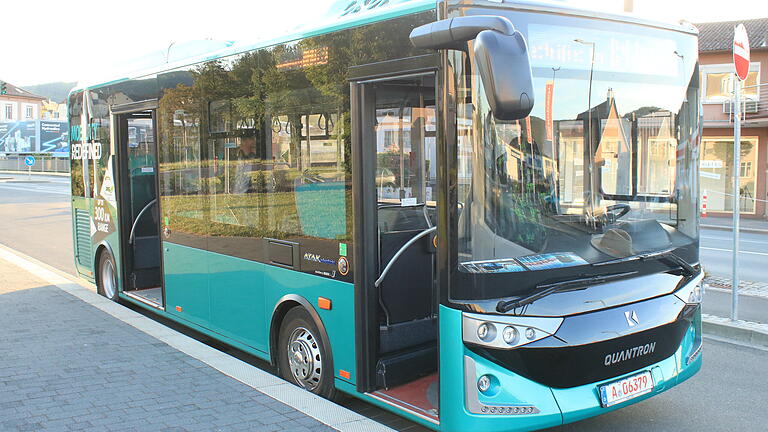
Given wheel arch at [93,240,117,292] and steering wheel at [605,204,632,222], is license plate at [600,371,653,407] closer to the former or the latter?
steering wheel at [605,204,632,222]

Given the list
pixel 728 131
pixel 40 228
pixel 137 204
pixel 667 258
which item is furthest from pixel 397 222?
pixel 728 131

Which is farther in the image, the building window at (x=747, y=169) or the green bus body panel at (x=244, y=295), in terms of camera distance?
the building window at (x=747, y=169)

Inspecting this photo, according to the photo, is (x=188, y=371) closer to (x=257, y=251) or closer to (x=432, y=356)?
(x=257, y=251)

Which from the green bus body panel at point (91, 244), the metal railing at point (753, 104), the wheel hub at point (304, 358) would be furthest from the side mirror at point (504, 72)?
the metal railing at point (753, 104)

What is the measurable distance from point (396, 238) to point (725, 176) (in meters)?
26.0

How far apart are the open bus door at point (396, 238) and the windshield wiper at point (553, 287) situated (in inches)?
38.3

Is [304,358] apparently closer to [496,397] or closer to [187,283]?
[496,397]

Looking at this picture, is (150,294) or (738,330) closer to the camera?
(738,330)

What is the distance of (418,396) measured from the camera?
4941 mm

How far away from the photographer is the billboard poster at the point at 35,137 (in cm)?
9006

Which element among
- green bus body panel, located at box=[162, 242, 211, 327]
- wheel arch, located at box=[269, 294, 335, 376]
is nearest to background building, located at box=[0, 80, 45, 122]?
green bus body panel, located at box=[162, 242, 211, 327]

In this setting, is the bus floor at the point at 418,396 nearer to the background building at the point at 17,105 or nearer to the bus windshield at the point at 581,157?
the bus windshield at the point at 581,157

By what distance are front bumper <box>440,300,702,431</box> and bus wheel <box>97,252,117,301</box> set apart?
6356 mm

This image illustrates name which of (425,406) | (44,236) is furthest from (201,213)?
(44,236)
